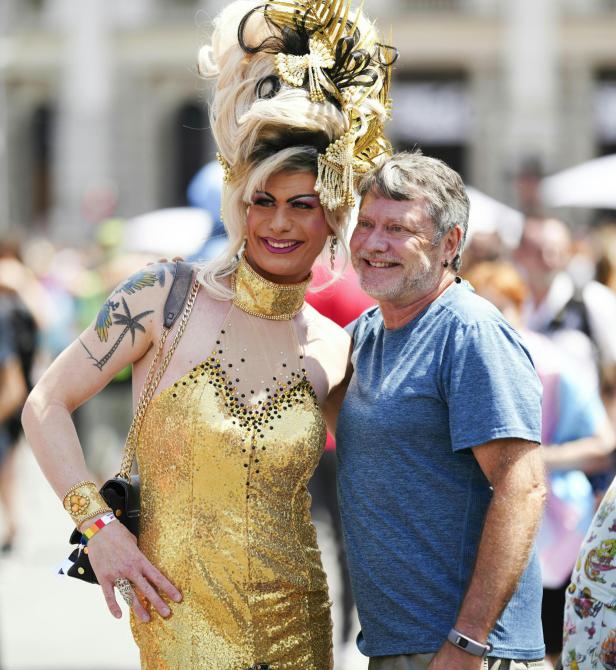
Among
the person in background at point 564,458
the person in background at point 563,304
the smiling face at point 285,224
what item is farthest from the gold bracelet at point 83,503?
the person in background at point 563,304

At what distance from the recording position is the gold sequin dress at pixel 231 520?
314 cm

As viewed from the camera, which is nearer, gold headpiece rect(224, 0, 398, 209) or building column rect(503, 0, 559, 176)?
gold headpiece rect(224, 0, 398, 209)

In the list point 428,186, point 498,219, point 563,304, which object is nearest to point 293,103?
point 428,186

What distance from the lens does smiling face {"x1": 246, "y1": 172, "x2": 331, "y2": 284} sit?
324 centimetres

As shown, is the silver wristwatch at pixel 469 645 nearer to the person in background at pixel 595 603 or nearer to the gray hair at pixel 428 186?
the person in background at pixel 595 603

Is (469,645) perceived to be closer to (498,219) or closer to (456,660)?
(456,660)

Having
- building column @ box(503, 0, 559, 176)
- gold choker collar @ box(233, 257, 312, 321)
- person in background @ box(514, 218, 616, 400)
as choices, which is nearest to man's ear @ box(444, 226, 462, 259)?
gold choker collar @ box(233, 257, 312, 321)

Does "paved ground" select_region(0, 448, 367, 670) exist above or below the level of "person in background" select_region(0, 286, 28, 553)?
below

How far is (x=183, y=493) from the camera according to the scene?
10.3 feet

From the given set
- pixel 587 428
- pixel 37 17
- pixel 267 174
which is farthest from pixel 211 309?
pixel 37 17

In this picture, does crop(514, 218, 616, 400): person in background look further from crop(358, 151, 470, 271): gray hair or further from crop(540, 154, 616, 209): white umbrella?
crop(540, 154, 616, 209): white umbrella

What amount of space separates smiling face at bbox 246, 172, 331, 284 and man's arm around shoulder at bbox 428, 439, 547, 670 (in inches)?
29.1

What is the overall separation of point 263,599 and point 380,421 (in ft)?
1.80

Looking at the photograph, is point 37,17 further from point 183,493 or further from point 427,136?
point 183,493
